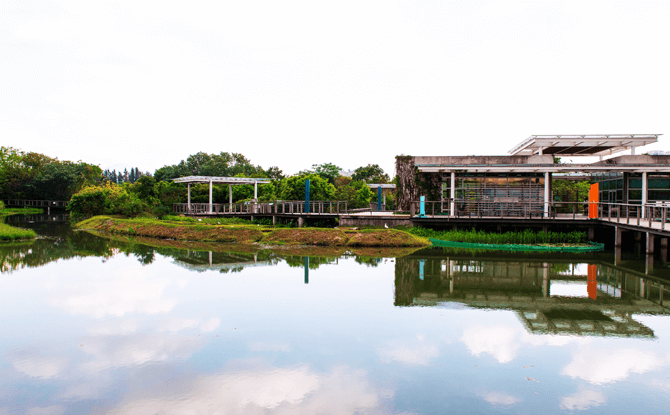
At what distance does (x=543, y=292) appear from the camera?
11.4m

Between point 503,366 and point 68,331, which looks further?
point 68,331

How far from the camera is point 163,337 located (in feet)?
24.9

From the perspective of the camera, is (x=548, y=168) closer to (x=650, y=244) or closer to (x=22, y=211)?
(x=650, y=244)

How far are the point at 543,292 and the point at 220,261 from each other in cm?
1118

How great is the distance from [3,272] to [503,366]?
15.4 metres

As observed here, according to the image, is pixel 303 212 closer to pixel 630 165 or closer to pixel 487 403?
pixel 630 165

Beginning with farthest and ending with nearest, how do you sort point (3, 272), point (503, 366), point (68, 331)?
point (3, 272)
point (68, 331)
point (503, 366)

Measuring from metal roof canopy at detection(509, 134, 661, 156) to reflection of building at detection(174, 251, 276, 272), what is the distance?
14997 millimetres

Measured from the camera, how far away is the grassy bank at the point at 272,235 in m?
20.4

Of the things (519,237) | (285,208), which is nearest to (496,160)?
(519,237)

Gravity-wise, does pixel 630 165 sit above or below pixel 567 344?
above

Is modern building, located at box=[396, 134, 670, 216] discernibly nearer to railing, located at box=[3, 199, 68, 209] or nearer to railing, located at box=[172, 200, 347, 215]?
railing, located at box=[172, 200, 347, 215]

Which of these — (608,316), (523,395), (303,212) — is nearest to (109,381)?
(523,395)

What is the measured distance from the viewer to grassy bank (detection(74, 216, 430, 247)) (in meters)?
20.4
